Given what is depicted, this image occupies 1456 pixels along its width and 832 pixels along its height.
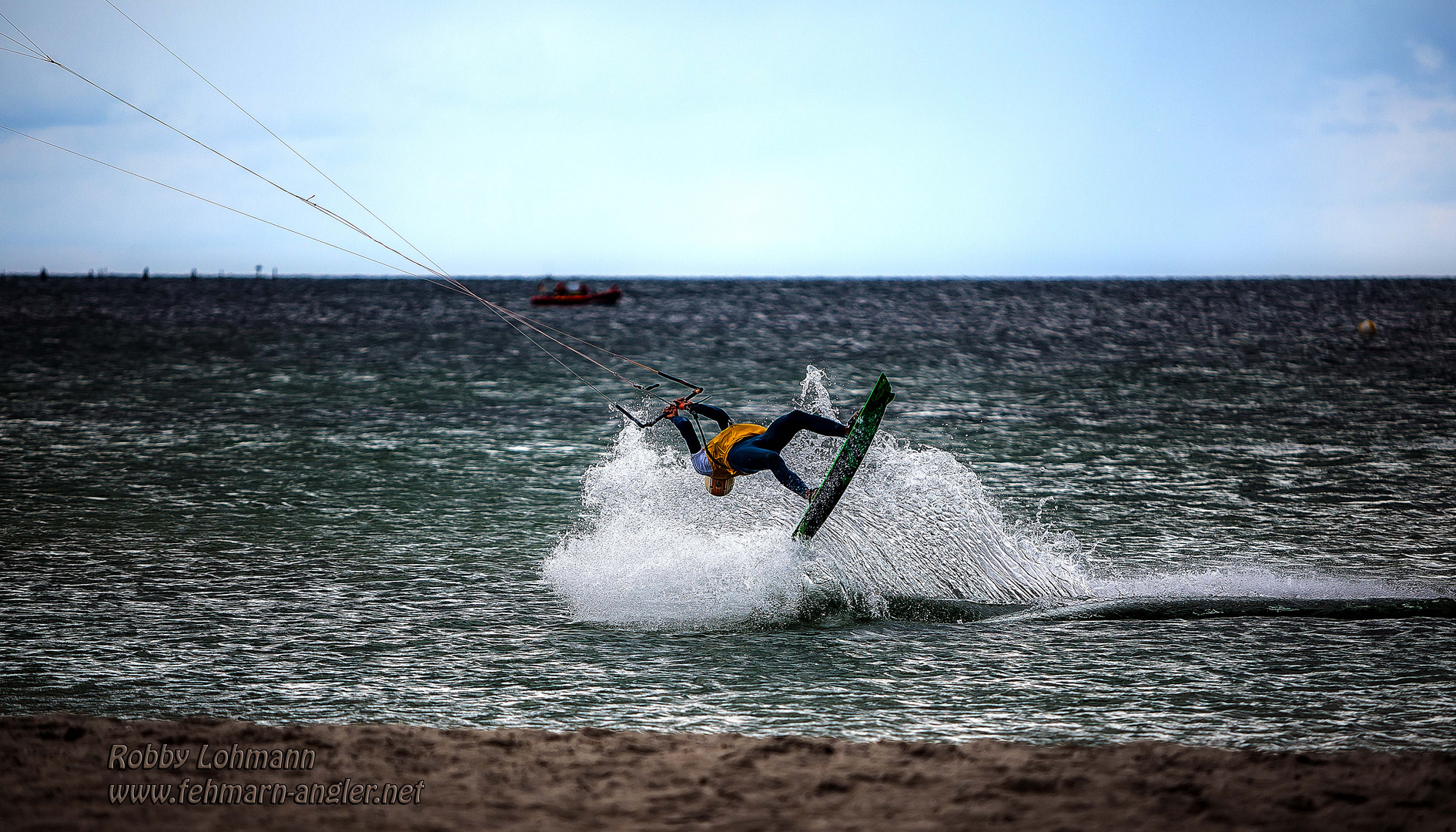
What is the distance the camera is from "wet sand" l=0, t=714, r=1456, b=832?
5.66m

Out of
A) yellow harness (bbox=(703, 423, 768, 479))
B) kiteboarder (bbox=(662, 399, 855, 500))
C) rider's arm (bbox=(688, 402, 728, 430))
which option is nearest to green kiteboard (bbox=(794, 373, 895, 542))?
kiteboarder (bbox=(662, 399, 855, 500))

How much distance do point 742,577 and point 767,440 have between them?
1.75 meters

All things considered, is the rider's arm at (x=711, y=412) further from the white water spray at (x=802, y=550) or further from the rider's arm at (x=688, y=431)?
the white water spray at (x=802, y=550)

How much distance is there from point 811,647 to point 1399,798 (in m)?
4.69

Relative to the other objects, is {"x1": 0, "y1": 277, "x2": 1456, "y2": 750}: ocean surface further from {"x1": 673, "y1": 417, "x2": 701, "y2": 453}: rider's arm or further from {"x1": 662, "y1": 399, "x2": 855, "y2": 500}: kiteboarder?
{"x1": 673, "y1": 417, "x2": 701, "y2": 453}: rider's arm

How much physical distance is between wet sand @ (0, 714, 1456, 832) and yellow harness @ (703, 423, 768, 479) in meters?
3.29

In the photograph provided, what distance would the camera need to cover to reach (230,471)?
1886cm

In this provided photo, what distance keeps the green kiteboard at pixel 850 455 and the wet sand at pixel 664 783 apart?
3.58 meters

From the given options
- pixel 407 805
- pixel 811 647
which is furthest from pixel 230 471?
pixel 407 805

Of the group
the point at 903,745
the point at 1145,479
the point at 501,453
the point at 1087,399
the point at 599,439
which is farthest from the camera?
the point at 1087,399

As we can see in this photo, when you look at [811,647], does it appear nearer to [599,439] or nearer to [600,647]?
[600,647]

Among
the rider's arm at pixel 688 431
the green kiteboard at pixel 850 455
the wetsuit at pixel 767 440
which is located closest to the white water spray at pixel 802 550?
the green kiteboard at pixel 850 455

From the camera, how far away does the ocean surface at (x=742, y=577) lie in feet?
26.9

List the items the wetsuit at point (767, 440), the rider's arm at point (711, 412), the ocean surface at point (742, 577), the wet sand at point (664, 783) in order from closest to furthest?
the wet sand at point (664, 783) < the ocean surface at point (742, 577) < the wetsuit at point (767, 440) < the rider's arm at point (711, 412)
